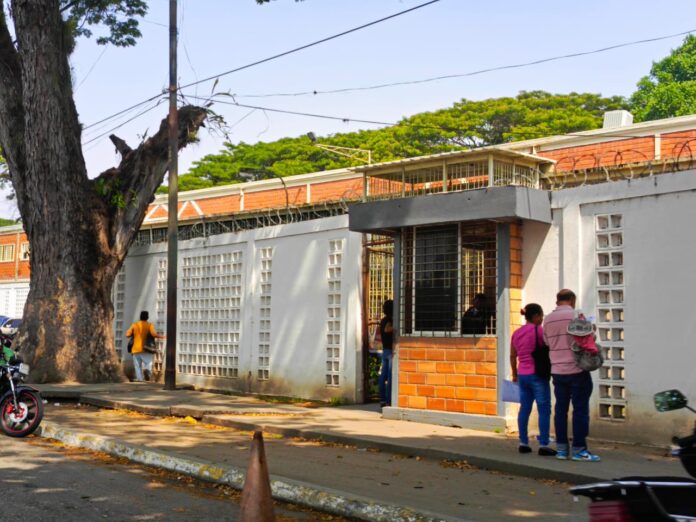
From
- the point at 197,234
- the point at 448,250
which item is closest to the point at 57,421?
the point at 448,250

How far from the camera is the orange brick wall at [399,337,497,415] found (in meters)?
11.5

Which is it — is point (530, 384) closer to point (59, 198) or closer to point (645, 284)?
point (645, 284)

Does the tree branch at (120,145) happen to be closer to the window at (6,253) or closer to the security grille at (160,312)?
the security grille at (160,312)

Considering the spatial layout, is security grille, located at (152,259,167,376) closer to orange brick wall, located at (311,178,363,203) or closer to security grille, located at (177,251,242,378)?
security grille, located at (177,251,242,378)

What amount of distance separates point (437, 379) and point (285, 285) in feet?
15.1

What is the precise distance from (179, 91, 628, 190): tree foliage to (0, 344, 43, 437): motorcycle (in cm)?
3257

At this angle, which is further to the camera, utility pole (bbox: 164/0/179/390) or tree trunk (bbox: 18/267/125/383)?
tree trunk (bbox: 18/267/125/383)

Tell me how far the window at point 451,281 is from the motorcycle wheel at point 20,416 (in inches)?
198

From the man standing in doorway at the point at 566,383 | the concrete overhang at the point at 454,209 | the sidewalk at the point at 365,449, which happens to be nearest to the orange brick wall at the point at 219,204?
the sidewalk at the point at 365,449

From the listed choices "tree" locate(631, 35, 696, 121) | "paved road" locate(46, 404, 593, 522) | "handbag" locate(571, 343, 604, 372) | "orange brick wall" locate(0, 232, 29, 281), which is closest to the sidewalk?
"paved road" locate(46, 404, 593, 522)

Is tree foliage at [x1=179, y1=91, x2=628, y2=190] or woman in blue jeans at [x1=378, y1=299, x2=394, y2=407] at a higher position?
tree foliage at [x1=179, y1=91, x2=628, y2=190]

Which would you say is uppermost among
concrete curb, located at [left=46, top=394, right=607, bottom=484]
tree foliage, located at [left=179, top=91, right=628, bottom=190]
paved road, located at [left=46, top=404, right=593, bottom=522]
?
tree foliage, located at [left=179, top=91, right=628, bottom=190]

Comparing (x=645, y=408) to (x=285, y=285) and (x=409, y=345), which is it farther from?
(x=285, y=285)

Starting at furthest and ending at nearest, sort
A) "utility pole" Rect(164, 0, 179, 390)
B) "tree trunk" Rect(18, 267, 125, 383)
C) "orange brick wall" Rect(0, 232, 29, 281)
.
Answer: "orange brick wall" Rect(0, 232, 29, 281) < "tree trunk" Rect(18, 267, 125, 383) < "utility pole" Rect(164, 0, 179, 390)
